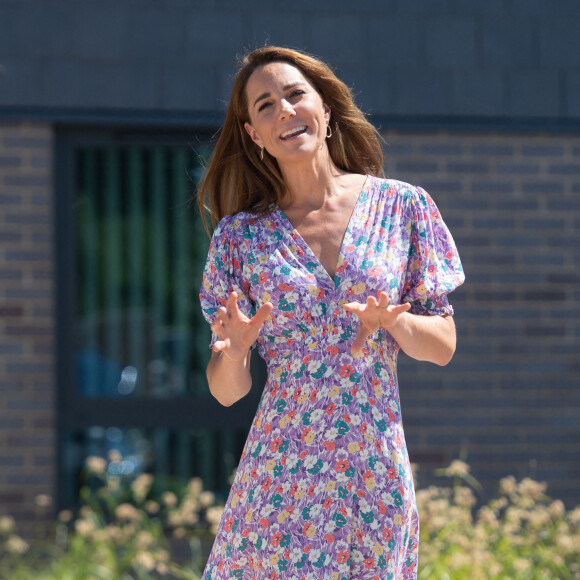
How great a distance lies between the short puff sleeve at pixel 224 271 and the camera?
2.56 meters

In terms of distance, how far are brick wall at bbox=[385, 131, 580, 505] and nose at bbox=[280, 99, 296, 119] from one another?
11.3 feet

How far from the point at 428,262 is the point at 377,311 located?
1.04ft

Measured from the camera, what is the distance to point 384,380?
2457 millimetres

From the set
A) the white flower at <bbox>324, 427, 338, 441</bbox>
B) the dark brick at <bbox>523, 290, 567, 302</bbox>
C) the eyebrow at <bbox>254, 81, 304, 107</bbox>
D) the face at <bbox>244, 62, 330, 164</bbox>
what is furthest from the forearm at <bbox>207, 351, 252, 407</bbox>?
the dark brick at <bbox>523, 290, 567, 302</bbox>

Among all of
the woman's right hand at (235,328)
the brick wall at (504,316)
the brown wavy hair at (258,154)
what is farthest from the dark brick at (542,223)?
the woman's right hand at (235,328)

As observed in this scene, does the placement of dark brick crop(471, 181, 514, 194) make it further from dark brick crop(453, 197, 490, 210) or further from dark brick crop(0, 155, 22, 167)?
dark brick crop(0, 155, 22, 167)

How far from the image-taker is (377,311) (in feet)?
7.30

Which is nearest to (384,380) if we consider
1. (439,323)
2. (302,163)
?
(439,323)

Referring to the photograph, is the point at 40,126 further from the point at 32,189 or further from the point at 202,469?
the point at 202,469

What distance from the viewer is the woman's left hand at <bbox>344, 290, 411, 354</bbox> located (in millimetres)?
2209

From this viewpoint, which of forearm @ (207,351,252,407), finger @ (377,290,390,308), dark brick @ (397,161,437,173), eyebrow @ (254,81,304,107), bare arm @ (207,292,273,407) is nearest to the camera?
finger @ (377,290,390,308)

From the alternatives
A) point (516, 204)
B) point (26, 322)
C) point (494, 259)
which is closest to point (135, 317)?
point (26, 322)

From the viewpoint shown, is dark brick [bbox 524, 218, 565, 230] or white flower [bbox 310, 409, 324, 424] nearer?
white flower [bbox 310, 409, 324, 424]

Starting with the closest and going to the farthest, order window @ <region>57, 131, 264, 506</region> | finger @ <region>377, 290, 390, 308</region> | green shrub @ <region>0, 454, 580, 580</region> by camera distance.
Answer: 1. finger @ <region>377, 290, 390, 308</region>
2. green shrub @ <region>0, 454, 580, 580</region>
3. window @ <region>57, 131, 264, 506</region>
